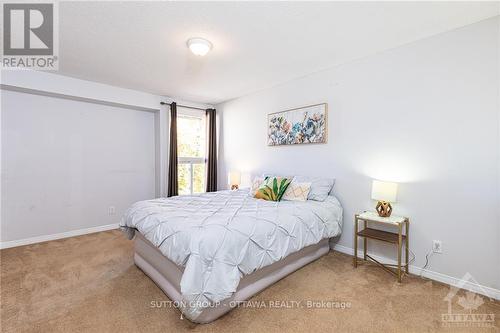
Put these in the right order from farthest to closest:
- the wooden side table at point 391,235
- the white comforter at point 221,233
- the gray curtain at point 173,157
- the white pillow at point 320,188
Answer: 1. the gray curtain at point 173,157
2. the white pillow at point 320,188
3. the wooden side table at point 391,235
4. the white comforter at point 221,233

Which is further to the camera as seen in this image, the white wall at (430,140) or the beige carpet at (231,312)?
the white wall at (430,140)

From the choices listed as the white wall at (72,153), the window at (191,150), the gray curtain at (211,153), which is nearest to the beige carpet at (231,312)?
the white wall at (72,153)

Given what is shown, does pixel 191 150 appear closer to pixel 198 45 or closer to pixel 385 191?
pixel 198 45

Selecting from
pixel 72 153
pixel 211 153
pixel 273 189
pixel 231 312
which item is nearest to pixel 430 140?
pixel 273 189

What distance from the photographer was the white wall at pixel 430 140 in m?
2.08

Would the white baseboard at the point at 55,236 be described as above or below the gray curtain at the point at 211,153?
below

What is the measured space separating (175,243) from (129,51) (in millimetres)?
2218

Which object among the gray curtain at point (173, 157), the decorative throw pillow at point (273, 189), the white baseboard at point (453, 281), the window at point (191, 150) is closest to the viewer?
the white baseboard at point (453, 281)

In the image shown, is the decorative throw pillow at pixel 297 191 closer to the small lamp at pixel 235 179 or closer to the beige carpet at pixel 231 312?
the beige carpet at pixel 231 312

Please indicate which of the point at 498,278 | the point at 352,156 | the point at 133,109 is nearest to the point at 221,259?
the point at 352,156

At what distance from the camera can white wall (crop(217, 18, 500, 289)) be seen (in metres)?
2.08

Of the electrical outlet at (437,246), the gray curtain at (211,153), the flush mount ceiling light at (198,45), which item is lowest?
the electrical outlet at (437,246)

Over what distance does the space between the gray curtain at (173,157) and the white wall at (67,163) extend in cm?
45

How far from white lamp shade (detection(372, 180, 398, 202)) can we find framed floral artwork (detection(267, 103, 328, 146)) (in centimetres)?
96
